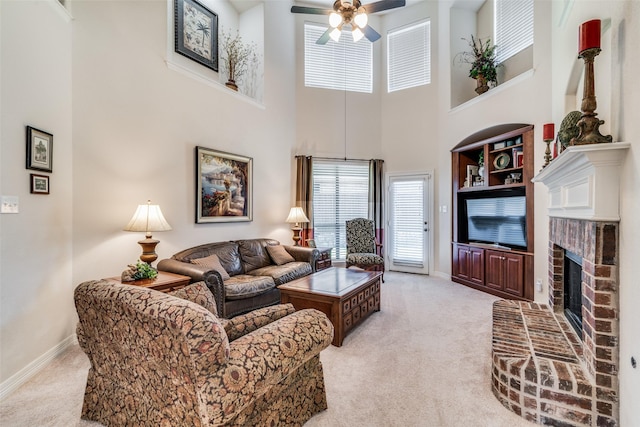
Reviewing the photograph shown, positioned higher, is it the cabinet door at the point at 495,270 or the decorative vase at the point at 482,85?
the decorative vase at the point at 482,85

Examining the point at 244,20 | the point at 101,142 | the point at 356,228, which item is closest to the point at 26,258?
the point at 101,142

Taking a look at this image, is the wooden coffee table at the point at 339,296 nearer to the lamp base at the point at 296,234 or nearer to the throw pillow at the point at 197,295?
the throw pillow at the point at 197,295

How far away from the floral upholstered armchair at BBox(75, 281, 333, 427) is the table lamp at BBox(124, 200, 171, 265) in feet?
4.66

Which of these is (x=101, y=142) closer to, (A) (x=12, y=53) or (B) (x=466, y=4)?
(A) (x=12, y=53)

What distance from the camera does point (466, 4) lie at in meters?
5.35

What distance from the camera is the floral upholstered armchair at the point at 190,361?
1209 mm

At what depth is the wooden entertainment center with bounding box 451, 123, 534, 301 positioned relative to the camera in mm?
4105

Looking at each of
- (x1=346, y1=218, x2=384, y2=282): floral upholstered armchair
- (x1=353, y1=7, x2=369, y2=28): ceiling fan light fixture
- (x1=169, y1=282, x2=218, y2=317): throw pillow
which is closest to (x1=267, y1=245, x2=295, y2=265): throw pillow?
(x1=346, y1=218, x2=384, y2=282): floral upholstered armchair

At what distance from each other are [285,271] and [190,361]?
2.88m

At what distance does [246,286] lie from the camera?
11.3ft

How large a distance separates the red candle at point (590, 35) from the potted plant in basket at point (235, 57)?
424cm

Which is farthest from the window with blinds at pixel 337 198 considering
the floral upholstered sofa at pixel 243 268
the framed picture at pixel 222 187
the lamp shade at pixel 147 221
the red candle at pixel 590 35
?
the red candle at pixel 590 35

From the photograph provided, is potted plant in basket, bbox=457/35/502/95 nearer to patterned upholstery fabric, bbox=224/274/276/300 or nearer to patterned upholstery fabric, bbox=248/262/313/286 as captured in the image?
patterned upholstery fabric, bbox=248/262/313/286

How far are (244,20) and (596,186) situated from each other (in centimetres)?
558
